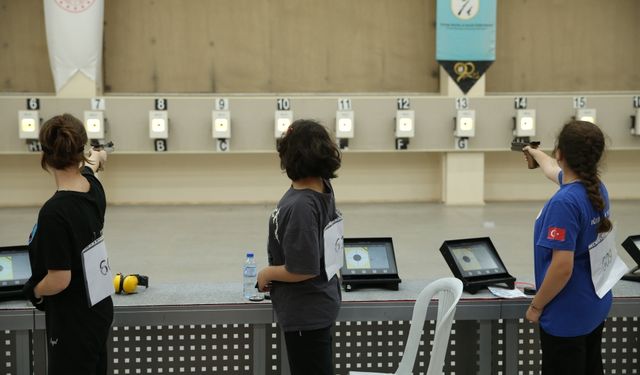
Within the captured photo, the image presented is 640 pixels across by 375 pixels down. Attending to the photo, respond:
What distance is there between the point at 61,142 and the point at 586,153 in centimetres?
175

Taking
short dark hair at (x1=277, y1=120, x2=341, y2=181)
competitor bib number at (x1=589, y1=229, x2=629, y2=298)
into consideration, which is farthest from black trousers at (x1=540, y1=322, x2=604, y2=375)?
short dark hair at (x1=277, y1=120, x2=341, y2=181)

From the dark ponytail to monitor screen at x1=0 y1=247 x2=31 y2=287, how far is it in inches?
86.7

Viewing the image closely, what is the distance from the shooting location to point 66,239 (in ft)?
7.31

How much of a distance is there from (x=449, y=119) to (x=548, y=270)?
665cm

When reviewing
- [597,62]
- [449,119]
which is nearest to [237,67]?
[449,119]

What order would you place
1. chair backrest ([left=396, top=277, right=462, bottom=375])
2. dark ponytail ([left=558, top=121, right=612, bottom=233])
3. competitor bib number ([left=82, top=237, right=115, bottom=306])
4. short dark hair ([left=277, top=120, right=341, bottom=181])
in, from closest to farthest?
short dark hair ([left=277, top=120, right=341, bottom=181]) → competitor bib number ([left=82, top=237, right=115, bottom=306]) → dark ponytail ([left=558, top=121, right=612, bottom=233]) → chair backrest ([left=396, top=277, right=462, bottom=375])

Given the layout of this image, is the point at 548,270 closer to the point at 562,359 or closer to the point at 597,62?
the point at 562,359

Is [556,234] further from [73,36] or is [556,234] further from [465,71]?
[73,36]

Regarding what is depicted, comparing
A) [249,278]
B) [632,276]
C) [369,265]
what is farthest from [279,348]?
[632,276]

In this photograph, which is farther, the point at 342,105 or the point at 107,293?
the point at 342,105

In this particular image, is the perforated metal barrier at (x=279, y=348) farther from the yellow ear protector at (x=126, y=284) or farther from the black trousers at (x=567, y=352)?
the black trousers at (x=567, y=352)

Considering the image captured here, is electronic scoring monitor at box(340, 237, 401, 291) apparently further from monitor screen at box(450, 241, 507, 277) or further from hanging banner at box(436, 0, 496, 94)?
hanging banner at box(436, 0, 496, 94)

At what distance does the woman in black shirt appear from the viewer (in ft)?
7.25

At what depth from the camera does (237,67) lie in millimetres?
9227
